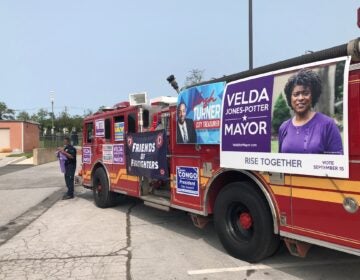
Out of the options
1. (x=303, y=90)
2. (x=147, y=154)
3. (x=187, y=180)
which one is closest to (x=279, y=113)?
(x=303, y=90)

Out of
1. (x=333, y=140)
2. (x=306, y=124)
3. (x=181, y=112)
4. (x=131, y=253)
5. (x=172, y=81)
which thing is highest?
(x=172, y=81)

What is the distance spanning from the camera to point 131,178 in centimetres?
918

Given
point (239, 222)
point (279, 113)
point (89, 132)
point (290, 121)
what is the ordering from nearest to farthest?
point (290, 121) → point (279, 113) → point (239, 222) → point (89, 132)

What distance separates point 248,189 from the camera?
576 centimetres

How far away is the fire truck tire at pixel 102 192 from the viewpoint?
1048 centimetres

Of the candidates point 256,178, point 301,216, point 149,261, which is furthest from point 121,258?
point 301,216

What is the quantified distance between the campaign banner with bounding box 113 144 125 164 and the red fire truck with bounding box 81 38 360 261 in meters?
0.02

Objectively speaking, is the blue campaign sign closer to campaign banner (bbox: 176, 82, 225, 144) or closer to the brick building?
campaign banner (bbox: 176, 82, 225, 144)

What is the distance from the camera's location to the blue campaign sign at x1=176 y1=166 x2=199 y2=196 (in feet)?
22.2

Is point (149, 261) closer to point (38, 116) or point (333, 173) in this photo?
point (333, 173)

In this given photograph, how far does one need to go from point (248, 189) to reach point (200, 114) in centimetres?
134

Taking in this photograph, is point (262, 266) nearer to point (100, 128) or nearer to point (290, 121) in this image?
point (290, 121)

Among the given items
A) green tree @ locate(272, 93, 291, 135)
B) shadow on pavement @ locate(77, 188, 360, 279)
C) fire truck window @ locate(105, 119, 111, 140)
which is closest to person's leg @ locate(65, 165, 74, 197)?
fire truck window @ locate(105, 119, 111, 140)

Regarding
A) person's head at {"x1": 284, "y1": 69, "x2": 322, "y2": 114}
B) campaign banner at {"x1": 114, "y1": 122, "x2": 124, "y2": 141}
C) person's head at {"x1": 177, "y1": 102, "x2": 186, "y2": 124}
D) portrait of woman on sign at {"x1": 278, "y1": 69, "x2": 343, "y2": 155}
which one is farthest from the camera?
campaign banner at {"x1": 114, "y1": 122, "x2": 124, "y2": 141}
